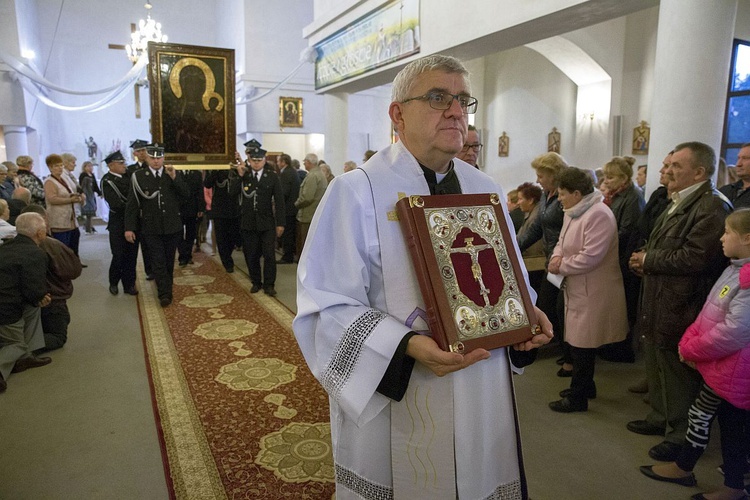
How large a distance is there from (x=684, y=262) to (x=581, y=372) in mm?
1004

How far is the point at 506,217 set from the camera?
1.73 m

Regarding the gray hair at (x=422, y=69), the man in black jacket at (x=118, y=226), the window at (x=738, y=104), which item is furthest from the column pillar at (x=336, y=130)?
the gray hair at (x=422, y=69)

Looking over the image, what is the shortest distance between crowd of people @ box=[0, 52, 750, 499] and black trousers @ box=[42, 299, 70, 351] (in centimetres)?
1

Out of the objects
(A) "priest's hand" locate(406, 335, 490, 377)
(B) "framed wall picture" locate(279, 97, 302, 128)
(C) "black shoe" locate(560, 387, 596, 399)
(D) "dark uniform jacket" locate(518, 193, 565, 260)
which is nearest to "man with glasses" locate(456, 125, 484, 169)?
(D) "dark uniform jacket" locate(518, 193, 565, 260)

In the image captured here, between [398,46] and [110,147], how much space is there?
1231 centimetres

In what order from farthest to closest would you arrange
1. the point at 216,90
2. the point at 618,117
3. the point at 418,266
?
1. the point at 618,117
2. the point at 216,90
3. the point at 418,266

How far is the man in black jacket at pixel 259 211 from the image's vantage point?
20.6 ft

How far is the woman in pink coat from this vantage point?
3285mm

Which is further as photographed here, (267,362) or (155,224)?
(155,224)

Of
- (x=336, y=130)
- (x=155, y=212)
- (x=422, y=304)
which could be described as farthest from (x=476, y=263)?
(x=336, y=130)

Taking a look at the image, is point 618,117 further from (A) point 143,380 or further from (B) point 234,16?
(B) point 234,16

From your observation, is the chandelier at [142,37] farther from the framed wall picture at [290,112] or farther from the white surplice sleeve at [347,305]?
the white surplice sleeve at [347,305]

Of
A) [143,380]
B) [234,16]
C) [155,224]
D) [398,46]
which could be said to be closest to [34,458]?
[143,380]

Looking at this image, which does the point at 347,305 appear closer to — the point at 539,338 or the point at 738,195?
the point at 539,338
